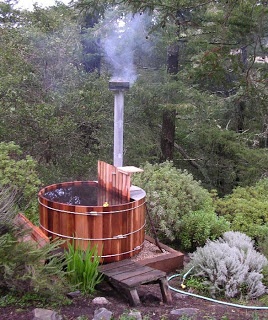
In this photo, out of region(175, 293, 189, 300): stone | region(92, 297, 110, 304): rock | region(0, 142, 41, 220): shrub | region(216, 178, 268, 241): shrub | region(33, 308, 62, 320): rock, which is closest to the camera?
region(33, 308, 62, 320): rock

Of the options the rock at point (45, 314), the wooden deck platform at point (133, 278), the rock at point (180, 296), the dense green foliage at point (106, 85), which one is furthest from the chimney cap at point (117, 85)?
the rock at point (45, 314)

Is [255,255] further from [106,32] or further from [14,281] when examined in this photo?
[106,32]

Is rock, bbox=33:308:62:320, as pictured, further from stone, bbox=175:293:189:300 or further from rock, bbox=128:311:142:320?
stone, bbox=175:293:189:300

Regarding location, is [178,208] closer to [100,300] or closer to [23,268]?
[100,300]

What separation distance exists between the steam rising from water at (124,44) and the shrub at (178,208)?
214 centimetres

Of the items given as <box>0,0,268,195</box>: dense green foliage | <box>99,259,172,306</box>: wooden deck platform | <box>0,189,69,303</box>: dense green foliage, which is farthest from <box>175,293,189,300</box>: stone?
<box>0,0,268,195</box>: dense green foliage

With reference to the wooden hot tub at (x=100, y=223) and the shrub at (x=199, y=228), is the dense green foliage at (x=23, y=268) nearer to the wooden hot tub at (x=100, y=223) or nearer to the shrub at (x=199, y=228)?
the wooden hot tub at (x=100, y=223)

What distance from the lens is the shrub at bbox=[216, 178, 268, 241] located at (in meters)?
5.16

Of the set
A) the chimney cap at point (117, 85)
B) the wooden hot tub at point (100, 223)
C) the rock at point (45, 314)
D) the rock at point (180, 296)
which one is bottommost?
the rock at point (180, 296)

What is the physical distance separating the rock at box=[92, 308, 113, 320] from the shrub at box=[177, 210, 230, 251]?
2.22m

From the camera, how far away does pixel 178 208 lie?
16.6ft

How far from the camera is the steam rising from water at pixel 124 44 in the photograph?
23.9 feet

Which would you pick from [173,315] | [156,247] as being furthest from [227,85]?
[173,315]

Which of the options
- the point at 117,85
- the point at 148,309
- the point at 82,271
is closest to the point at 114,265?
the point at 82,271
